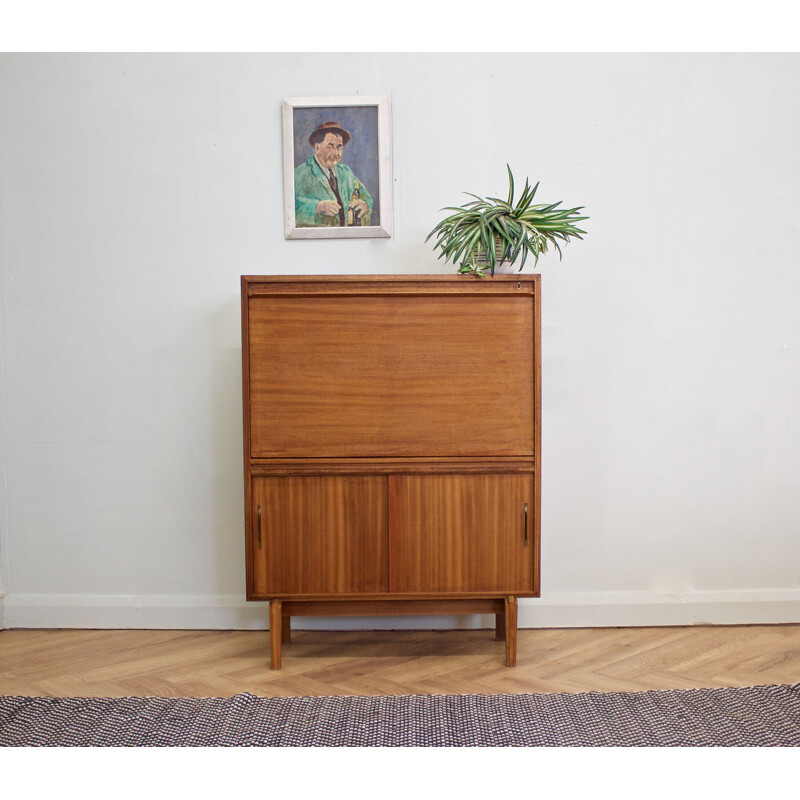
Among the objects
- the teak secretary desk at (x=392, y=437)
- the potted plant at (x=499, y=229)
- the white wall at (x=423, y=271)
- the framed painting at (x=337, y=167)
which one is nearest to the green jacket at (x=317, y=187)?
the framed painting at (x=337, y=167)

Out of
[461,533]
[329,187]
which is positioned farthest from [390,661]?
[329,187]

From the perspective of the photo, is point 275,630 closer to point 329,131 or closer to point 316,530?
point 316,530

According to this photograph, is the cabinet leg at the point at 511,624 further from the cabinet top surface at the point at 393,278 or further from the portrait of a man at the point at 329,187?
the portrait of a man at the point at 329,187

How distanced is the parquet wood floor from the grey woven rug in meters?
0.10

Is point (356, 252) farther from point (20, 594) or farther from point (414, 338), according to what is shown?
point (20, 594)

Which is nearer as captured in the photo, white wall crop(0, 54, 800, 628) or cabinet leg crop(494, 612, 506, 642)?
cabinet leg crop(494, 612, 506, 642)

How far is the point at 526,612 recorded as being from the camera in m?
2.85

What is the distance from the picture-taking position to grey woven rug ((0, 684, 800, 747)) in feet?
6.25

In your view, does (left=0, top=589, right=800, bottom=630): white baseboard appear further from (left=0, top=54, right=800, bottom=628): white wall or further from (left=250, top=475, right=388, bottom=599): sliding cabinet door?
(left=250, top=475, right=388, bottom=599): sliding cabinet door

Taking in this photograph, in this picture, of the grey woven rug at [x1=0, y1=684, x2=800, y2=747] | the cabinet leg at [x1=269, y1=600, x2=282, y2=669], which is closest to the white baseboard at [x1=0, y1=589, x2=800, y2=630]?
the cabinet leg at [x1=269, y1=600, x2=282, y2=669]

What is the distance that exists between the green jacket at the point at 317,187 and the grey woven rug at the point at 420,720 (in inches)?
73.6

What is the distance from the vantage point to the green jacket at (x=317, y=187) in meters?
2.79

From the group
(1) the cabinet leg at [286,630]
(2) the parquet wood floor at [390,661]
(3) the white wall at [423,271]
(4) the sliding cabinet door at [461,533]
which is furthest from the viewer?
(3) the white wall at [423,271]

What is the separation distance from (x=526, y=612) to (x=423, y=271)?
1.50 meters
